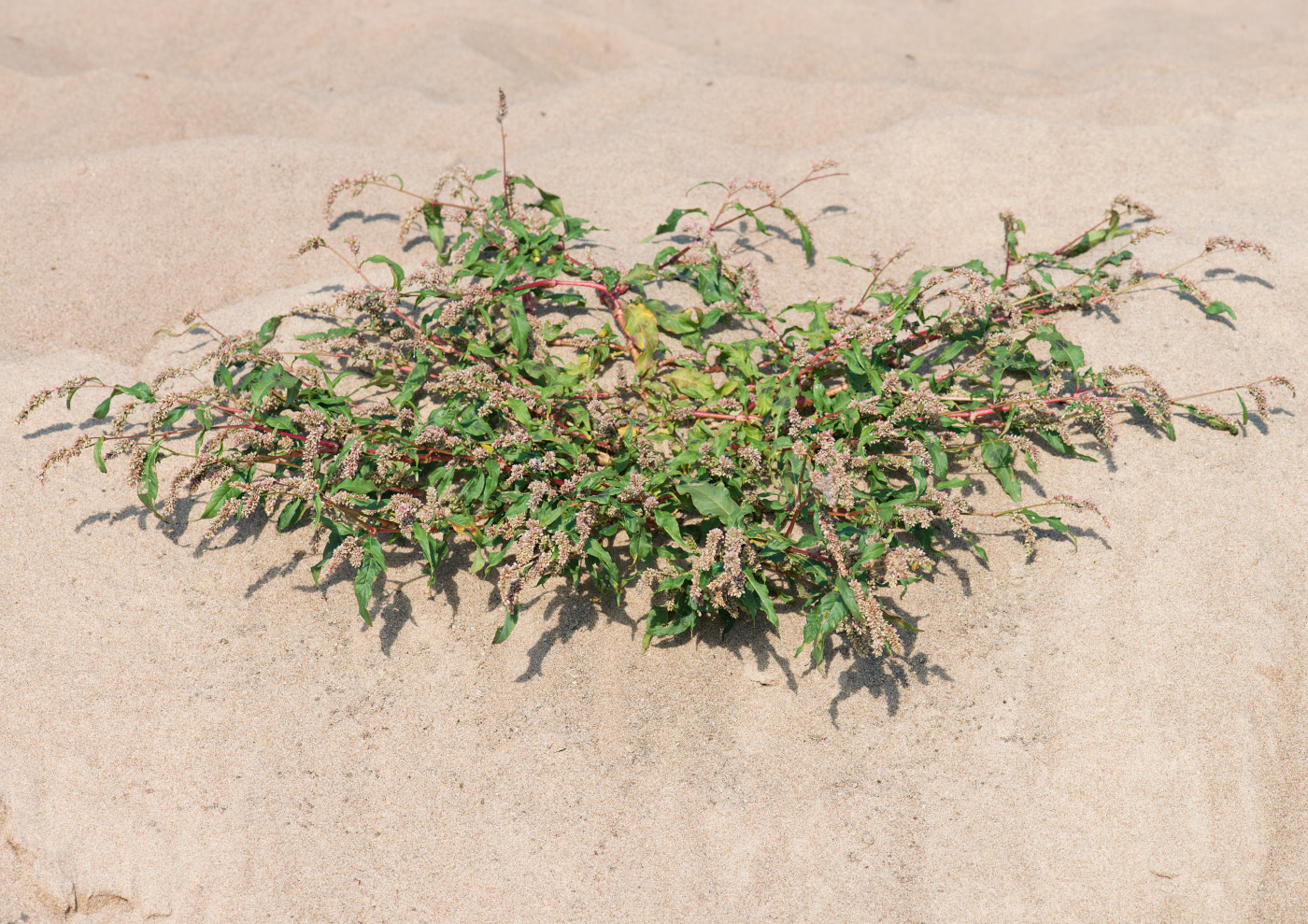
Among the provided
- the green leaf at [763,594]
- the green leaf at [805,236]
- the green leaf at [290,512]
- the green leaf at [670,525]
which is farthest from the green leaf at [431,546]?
the green leaf at [805,236]

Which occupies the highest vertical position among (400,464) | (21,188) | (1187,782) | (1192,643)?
(21,188)

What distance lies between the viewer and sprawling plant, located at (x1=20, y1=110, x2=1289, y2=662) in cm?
262

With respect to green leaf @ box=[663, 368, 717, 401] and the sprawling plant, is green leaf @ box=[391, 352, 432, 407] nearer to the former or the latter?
the sprawling plant

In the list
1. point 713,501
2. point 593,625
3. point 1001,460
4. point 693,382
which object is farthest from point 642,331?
point 1001,460

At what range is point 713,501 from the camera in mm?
2594

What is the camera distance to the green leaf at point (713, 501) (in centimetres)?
258

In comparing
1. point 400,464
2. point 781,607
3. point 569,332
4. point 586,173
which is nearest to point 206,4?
point 586,173

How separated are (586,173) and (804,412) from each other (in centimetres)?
207

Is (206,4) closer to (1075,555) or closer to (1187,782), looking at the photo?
(1075,555)

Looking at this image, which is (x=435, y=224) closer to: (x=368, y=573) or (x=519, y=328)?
(x=519, y=328)

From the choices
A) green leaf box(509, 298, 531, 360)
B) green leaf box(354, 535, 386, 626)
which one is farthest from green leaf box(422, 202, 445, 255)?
green leaf box(354, 535, 386, 626)

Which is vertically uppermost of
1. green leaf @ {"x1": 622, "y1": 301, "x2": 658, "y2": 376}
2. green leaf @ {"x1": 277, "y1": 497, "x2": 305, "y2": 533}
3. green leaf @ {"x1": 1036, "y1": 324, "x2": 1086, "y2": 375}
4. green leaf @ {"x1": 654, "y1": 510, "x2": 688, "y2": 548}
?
green leaf @ {"x1": 1036, "y1": 324, "x2": 1086, "y2": 375}

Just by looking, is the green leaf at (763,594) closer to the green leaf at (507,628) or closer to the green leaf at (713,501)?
the green leaf at (713,501)

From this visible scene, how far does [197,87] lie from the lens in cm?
534
